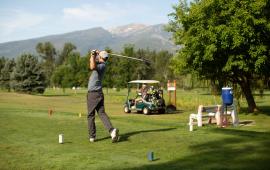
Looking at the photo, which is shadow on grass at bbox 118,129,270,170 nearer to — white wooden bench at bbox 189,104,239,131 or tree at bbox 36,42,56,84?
white wooden bench at bbox 189,104,239,131

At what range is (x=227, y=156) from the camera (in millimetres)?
9242

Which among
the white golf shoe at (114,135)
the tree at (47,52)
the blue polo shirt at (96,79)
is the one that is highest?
the tree at (47,52)

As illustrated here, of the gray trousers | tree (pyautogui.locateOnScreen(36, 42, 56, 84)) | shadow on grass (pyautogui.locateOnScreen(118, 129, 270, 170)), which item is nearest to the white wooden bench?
shadow on grass (pyautogui.locateOnScreen(118, 129, 270, 170))

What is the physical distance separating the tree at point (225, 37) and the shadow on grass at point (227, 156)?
13316 mm

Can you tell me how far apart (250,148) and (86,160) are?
3.81m

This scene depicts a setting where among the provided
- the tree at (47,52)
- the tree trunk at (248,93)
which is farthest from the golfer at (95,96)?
the tree at (47,52)

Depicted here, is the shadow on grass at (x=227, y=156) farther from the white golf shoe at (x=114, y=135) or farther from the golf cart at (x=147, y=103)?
the golf cart at (x=147, y=103)

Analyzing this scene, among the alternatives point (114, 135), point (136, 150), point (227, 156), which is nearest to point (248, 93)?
point (114, 135)

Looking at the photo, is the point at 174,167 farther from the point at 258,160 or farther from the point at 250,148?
the point at 250,148

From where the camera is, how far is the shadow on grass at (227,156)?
8.34m

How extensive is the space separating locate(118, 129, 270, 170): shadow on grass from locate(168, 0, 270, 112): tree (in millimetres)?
13316

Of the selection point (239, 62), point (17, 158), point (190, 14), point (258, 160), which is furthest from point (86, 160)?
point (190, 14)

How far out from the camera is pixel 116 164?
28.8 ft

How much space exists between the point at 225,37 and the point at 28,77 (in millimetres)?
59847
